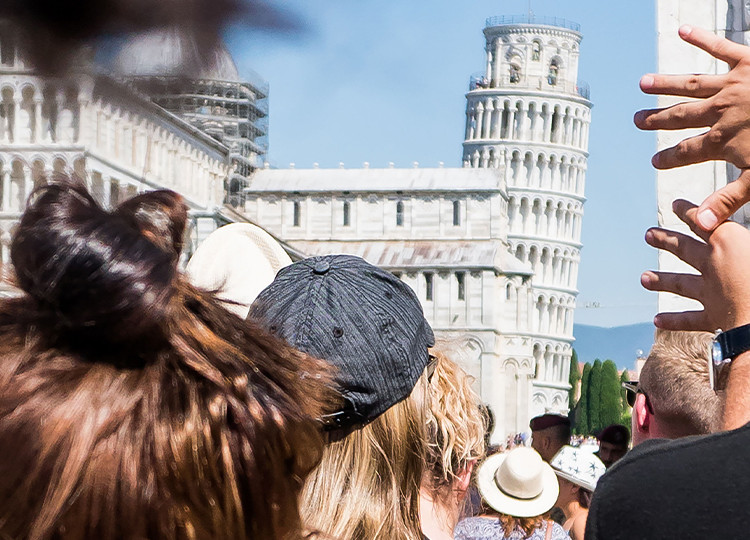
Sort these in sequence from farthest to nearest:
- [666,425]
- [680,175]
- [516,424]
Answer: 1. [516,424]
2. [680,175]
3. [666,425]

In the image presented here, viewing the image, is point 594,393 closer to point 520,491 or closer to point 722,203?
point 520,491

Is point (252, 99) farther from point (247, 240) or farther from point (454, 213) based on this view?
point (454, 213)

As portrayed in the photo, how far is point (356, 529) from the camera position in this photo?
1.24 meters

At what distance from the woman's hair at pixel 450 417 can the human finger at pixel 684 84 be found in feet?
1.32

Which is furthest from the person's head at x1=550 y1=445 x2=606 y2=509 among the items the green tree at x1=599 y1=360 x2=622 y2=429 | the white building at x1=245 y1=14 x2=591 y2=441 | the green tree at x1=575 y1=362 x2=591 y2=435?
the green tree at x1=575 y1=362 x2=591 y2=435

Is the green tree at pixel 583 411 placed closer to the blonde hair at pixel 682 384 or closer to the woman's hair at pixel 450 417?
the blonde hair at pixel 682 384

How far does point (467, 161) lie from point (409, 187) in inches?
585

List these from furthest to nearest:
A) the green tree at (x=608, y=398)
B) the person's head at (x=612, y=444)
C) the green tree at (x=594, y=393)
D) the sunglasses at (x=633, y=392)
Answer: the green tree at (x=594, y=393)
the green tree at (x=608, y=398)
the person's head at (x=612, y=444)
the sunglasses at (x=633, y=392)

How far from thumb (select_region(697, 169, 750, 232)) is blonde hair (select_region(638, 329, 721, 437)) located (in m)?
0.63

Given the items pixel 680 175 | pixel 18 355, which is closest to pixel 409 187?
pixel 680 175

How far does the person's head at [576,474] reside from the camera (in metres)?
4.17

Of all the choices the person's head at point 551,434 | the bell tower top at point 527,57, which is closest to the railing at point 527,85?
the bell tower top at point 527,57

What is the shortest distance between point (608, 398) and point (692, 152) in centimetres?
5879

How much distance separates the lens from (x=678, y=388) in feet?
5.92
